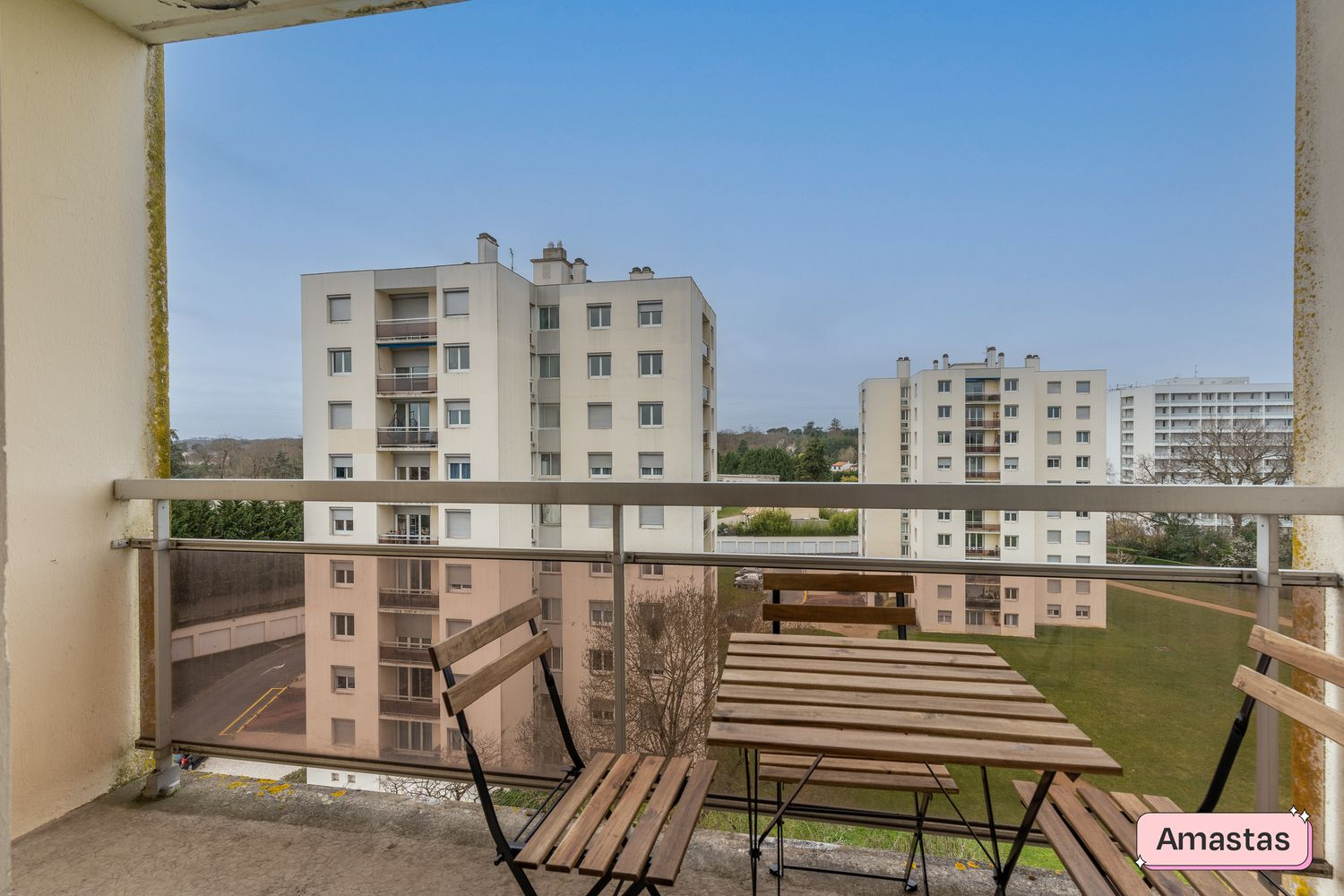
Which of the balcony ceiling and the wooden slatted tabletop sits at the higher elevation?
the balcony ceiling

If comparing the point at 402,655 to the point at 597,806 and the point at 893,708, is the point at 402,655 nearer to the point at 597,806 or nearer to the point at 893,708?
the point at 597,806

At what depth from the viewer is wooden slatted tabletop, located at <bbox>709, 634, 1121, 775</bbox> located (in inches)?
55.6

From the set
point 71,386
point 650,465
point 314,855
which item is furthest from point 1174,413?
point 71,386

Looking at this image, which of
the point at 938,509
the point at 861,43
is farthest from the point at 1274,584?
the point at 861,43

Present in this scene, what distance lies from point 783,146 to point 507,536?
3.87 meters

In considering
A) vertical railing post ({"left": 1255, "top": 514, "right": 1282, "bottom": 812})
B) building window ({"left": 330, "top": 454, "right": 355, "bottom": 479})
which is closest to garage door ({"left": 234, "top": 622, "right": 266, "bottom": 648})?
building window ({"left": 330, "top": 454, "right": 355, "bottom": 479})

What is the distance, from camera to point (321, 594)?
254cm

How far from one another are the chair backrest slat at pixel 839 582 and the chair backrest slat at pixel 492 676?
80cm

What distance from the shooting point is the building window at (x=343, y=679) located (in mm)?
2480

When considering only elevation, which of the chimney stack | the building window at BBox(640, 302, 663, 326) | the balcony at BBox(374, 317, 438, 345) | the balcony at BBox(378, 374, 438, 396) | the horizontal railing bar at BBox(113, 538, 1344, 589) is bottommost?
the horizontal railing bar at BBox(113, 538, 1344, 589)

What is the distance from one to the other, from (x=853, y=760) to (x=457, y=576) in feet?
5.09

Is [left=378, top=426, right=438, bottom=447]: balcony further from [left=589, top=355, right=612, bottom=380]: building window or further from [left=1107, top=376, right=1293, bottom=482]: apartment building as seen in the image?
[left=1107, top=376, right=1293, bottom=482]: apartment building

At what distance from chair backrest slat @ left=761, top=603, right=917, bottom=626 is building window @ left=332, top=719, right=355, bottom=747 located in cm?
167

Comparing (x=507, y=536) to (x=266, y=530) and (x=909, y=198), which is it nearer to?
(x=266, y=530)
